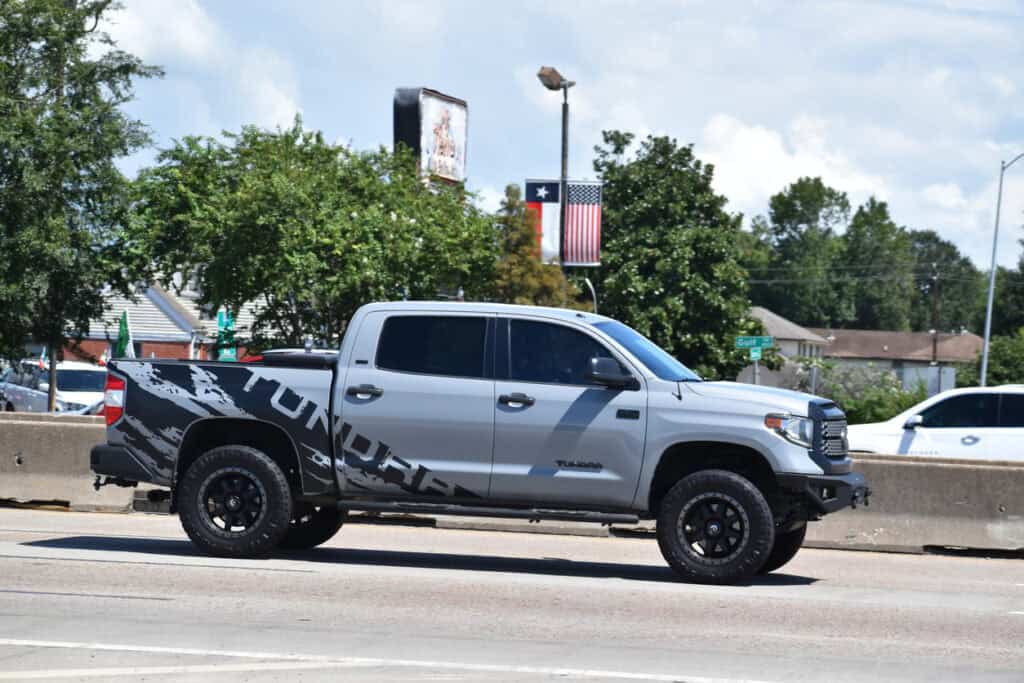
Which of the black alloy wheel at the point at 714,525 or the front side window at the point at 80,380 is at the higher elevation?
the front side window at the point at 80,380

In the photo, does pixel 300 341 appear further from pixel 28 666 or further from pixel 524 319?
pixel 28 666

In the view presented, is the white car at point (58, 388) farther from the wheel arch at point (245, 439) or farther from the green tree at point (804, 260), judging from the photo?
the green tree at point (804, 260)

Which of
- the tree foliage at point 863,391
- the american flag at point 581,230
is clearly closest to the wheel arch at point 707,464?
the american flag at point 581,230

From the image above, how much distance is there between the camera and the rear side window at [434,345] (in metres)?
12.0

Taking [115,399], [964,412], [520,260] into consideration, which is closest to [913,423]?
[964,412]

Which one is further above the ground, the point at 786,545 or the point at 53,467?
the point at 53,467

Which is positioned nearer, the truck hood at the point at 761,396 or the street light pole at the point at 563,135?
the truck hood at the point at 761,396

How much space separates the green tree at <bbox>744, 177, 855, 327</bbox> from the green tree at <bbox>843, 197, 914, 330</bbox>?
153cm

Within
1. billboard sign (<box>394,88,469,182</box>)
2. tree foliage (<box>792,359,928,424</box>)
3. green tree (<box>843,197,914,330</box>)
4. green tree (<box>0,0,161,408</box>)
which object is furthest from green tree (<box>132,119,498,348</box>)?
green tree (<box>843,197,914,330</box>)

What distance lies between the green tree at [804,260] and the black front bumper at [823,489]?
5186 inches

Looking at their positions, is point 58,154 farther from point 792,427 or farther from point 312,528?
point 792,427

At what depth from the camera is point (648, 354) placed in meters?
12.1

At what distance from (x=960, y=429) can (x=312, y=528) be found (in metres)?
11.1

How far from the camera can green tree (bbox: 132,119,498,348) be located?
96.5 ft
